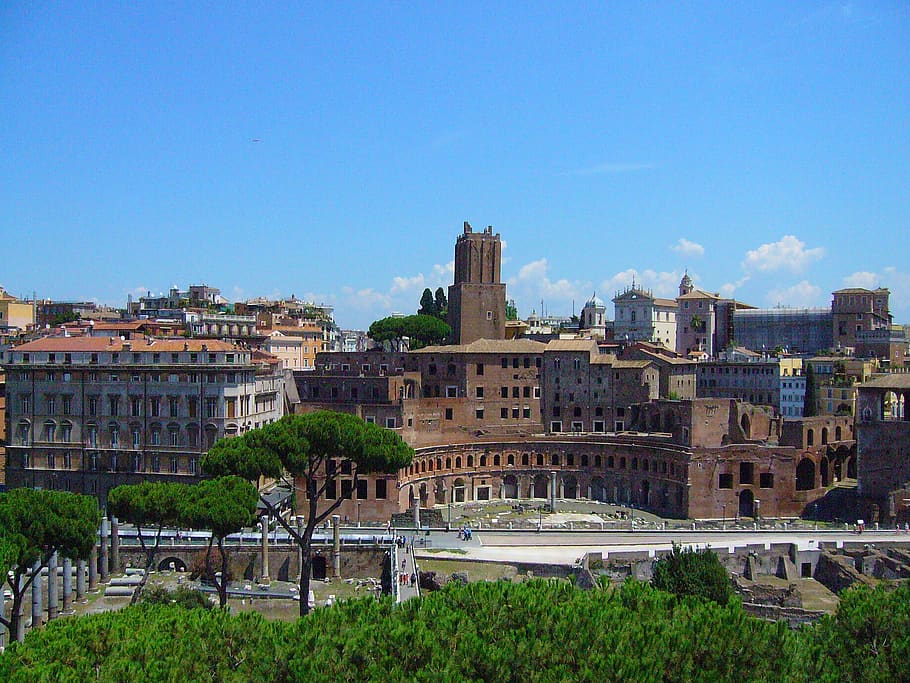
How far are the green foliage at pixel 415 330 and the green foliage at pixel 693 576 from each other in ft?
152

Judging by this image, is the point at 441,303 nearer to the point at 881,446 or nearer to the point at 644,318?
the point at 644,318

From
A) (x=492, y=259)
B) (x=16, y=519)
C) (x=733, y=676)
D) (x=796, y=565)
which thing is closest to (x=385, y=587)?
(x=16, y=519)

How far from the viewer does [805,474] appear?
2431 inches

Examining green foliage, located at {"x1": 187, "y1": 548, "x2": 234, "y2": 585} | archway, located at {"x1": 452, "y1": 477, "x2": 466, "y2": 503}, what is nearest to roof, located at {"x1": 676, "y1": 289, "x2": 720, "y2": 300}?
archway, located at {"x1": 452, "y1": 477, "x2": 466, "y2": 503}

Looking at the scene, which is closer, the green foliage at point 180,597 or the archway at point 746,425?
the green foliage at point 180,597

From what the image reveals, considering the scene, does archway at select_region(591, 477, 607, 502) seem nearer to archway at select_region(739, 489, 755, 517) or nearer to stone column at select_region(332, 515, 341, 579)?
archway at select_region(739, 489, 755, 517)

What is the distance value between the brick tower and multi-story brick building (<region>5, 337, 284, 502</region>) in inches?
1136

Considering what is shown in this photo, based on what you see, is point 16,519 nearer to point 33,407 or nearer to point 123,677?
point 123,677

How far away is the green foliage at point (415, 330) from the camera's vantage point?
3342 inches

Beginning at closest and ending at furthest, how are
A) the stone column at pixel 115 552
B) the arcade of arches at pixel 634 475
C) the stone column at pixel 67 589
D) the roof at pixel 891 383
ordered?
1. the stone column at pixel 67 589
2. the stone column at pixel 115 552
3. the roof at pixel 891 383
4. the arcade of arches at pixel 634 475

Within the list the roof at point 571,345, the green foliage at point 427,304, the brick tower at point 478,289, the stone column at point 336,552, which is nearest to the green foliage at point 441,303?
the green foliage at point 427,304

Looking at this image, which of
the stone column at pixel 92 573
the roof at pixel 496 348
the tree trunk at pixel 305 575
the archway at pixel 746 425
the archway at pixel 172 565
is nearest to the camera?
the tree trunk at pixel 305 575

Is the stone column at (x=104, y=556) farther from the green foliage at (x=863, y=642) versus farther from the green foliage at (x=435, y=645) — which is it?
the green foliage at (x=863, y=642)

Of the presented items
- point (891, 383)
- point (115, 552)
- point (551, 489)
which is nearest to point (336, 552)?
point (115, 552)
